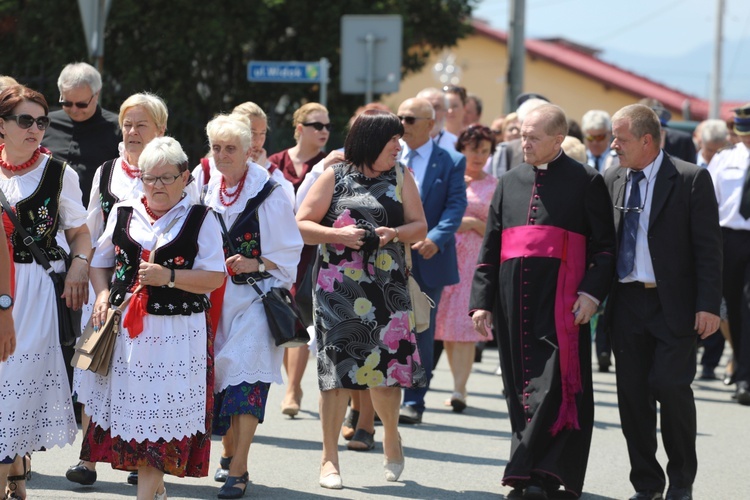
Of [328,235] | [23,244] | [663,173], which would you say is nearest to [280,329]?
[328,235]

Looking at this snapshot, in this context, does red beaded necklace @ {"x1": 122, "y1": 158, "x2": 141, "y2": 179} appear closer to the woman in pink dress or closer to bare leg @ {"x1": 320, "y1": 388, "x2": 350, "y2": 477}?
bare leg @ {"x1": 320, "y1": 388, "x2": 350, "y2": 477}

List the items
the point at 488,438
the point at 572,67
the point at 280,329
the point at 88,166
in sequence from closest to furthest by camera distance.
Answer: the point at 280,329
the point at 88,166
the point at 488,438
the point at 572,67

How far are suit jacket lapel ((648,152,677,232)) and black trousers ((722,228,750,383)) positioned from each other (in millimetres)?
4749

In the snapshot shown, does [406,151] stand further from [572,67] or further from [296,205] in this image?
[572,67]

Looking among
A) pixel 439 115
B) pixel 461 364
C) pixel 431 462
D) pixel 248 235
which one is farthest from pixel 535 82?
pixel 248 235

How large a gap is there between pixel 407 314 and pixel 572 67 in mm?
46328

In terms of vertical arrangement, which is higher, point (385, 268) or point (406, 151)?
point (406, 151)

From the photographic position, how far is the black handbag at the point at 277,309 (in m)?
7.19

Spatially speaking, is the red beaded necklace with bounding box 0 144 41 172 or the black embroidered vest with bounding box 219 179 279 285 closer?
the red beaded necklace with bounding box 0 144 41 172

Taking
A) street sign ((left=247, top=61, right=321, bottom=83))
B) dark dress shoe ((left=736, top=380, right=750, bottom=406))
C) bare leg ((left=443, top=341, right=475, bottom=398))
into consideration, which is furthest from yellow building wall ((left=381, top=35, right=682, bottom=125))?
bare leg ((left=443, top=341, right=475, bottom=398))

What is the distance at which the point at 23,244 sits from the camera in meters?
6.48

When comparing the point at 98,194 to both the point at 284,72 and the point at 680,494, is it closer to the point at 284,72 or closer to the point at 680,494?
the point at 680,494

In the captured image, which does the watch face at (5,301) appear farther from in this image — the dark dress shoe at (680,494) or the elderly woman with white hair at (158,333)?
the dark dress shoe at (680,494)

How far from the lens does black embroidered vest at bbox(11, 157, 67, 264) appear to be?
6488mm
